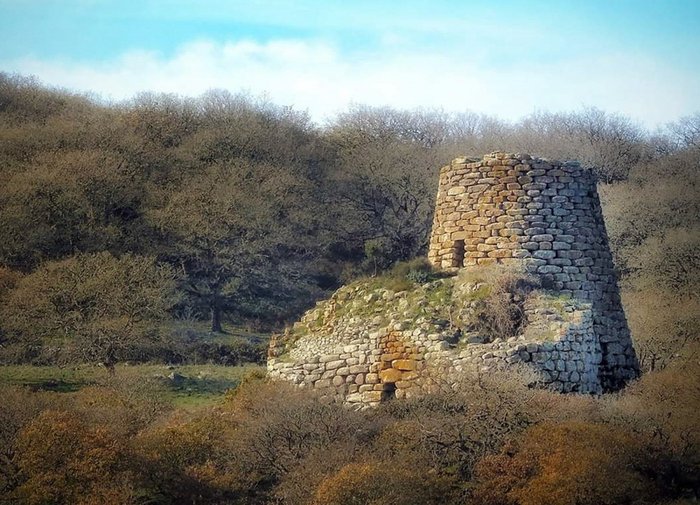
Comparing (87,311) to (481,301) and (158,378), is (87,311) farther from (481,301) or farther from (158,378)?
(481,301)

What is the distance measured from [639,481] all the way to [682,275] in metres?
23.0

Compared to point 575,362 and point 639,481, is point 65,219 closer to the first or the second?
point 575,362

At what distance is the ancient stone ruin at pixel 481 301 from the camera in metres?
16.0

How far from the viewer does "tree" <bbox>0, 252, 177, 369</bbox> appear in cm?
2692

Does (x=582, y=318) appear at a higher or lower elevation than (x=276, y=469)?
higher

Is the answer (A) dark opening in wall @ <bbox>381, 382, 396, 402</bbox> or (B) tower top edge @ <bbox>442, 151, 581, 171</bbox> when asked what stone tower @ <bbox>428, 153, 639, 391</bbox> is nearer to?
(B) tower top edge @ <bbox>442, 151, 581, 171</bbox>

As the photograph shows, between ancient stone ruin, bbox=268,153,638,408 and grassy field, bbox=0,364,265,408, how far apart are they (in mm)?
6429

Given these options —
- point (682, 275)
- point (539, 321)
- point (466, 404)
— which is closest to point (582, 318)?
point (539, 321)

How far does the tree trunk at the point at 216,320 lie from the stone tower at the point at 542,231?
1826cm

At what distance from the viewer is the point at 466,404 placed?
1497 centimetres

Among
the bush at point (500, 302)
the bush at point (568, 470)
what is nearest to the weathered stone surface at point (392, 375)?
the bush at point (500, 302)

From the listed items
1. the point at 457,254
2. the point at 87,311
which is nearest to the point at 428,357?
the point at 457,254

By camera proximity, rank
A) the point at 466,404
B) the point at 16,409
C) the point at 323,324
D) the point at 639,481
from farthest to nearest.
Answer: the point at 323,324 → the point at 16,409 → the point at 466,404 → the point at 639,481

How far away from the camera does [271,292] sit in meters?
39.5
